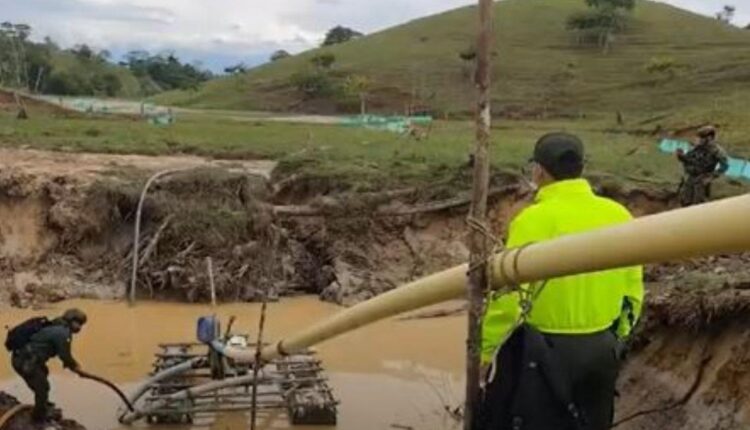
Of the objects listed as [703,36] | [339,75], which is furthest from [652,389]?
[703,36]

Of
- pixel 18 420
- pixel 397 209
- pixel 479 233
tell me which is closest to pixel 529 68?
pixel 397 209

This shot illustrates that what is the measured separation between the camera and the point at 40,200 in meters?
14.5

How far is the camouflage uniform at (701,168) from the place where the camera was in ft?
44.7

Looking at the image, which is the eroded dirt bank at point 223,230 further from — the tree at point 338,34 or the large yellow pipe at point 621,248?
the tree at point 338,34

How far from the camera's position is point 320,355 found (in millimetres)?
11461

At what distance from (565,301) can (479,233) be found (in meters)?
0.41

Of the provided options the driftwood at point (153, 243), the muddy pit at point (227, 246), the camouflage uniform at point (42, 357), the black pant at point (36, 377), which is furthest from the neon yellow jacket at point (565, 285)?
the driftwood at point (153, 243)

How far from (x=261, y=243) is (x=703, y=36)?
185 feet

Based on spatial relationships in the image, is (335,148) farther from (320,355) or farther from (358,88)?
(358,88)

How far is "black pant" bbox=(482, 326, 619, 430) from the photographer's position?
3.35m

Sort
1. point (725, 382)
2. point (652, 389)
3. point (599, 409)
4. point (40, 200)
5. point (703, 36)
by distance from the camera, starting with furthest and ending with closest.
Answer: point (703, 36) → point (40, 200) → point (652, 389) → point (725, 382) → point (599, 409)

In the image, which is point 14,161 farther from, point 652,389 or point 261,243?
point 652,389

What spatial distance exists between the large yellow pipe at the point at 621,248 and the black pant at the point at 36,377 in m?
4.88

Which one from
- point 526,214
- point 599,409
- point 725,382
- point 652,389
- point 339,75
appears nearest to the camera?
point 526,214
